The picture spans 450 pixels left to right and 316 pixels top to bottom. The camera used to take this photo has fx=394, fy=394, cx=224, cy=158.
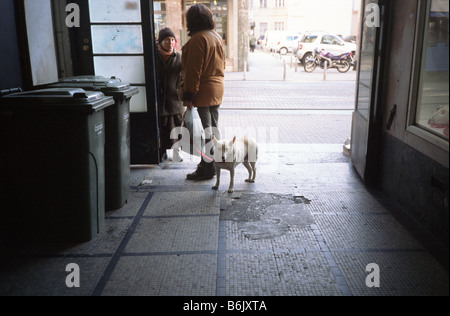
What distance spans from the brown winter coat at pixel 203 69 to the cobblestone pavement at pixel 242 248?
46.5 inches

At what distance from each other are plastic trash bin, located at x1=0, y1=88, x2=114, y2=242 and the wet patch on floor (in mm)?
1491

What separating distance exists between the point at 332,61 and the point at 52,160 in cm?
2122

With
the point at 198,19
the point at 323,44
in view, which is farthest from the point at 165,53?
the point at 323,44

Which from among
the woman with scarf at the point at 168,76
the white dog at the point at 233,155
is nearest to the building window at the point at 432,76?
the white dog at the point at 233,155

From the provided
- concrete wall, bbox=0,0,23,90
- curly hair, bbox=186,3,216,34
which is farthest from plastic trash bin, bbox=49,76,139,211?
curly hair, bbox=186,3,216,34

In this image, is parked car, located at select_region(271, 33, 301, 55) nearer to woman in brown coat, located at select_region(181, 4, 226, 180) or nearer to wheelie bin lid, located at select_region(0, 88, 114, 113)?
woman in brown coat, located at select_region(181, 4, 226, 180)

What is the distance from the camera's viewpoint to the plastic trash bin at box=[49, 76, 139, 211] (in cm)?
419

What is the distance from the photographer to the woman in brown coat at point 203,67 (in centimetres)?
488

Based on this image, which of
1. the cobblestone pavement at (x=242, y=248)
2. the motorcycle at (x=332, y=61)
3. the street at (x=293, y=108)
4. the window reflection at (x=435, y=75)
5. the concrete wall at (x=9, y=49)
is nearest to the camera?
the cobblestone pavement at (x=242, y=248)

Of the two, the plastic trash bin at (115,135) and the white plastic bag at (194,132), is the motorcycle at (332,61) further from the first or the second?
the plastic trash bin at (115,135)

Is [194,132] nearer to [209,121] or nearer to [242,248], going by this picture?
[209,121]

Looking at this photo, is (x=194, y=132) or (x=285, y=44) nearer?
(x=194, y=132)

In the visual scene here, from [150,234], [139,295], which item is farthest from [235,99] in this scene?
[139,295]

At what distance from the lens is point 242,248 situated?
11.7 ft
